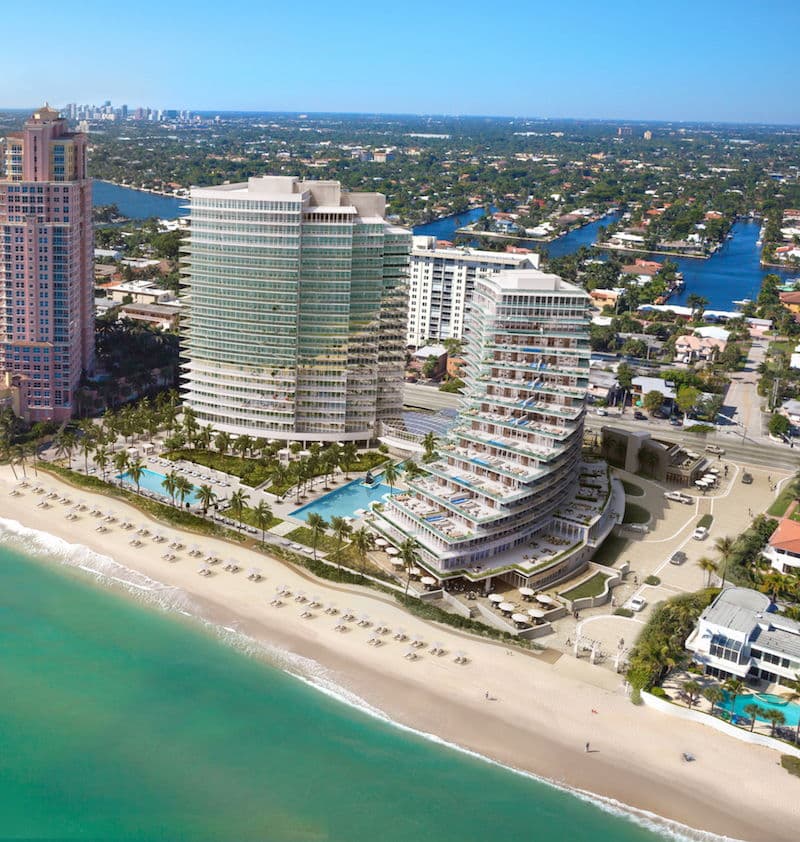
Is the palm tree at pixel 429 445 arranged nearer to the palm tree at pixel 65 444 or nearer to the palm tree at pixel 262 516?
the palm tree at pixel 262 516

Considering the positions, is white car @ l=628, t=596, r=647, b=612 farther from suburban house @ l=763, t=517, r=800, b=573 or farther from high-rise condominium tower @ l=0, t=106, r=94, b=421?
high-rise condominium tower @ l=0, t=106, r=94, b=421

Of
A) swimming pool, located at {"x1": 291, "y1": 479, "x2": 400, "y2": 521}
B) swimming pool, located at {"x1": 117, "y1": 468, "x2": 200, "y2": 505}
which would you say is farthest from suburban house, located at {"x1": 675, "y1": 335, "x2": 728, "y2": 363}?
swimming pool, located at {"x1": 117, "y1": 468, "x2": 200, "y2": 505}

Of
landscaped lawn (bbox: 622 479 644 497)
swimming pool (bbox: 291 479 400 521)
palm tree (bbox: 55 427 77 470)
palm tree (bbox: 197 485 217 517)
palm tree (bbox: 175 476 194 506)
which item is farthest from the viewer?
landscaped lawn (bbox: 622 479 644 497)

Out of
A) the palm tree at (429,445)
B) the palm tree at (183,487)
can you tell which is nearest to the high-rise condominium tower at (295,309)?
the palm tree at (429,445)

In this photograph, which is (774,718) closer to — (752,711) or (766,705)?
(752,711)

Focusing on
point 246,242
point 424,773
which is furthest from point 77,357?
point 424,773

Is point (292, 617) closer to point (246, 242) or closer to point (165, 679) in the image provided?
point (165, 679)

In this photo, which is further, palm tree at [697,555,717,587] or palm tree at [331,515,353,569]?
palm tree at [331,515,353,569]
